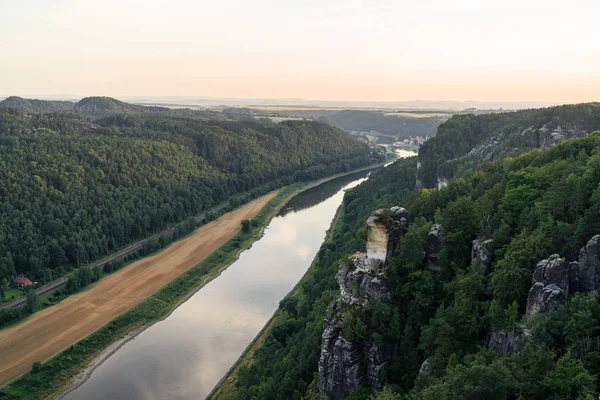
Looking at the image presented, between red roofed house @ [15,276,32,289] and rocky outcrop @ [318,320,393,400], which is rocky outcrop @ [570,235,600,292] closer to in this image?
rocky outcrop @ [318,320,393,400]

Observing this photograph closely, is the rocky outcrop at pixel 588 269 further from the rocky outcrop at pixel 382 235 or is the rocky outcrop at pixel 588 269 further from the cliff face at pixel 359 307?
the rocky outcrop at pixel 382 235

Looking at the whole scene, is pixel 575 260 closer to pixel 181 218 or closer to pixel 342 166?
pixel 181 218

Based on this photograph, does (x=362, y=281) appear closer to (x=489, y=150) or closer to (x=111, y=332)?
(x=111, y=332)

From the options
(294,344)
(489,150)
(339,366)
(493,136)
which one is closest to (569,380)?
(339,366)

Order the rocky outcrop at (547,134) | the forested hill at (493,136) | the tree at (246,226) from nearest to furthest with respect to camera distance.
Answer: the rocky outcrop at (547,134) → the forested hill at (493,136) → the tree at (246,226)

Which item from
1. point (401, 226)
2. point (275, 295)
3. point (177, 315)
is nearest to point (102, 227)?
point (177, 315)

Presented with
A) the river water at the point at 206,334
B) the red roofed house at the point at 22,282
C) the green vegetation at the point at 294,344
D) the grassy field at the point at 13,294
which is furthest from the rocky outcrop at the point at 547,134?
the grassy field at the point at 13,294
